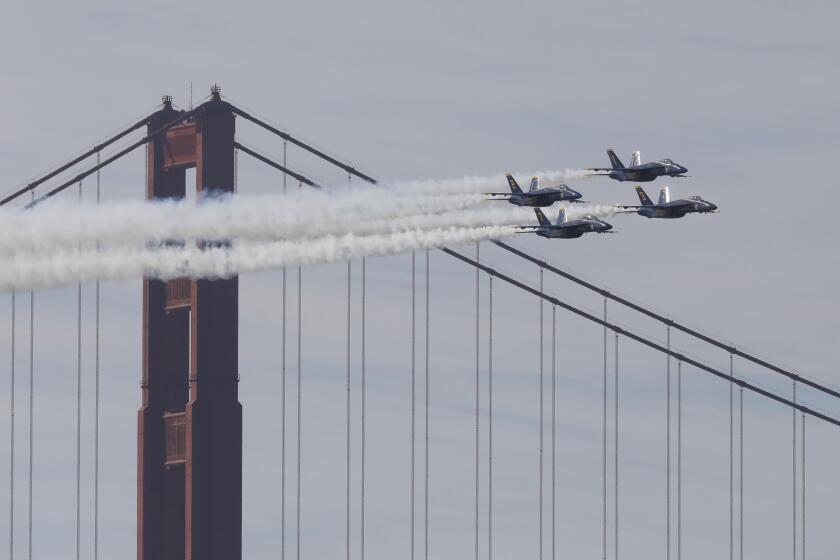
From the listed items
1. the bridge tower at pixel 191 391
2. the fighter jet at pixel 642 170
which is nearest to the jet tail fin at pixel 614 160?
the fighter jet at pixel 642 170

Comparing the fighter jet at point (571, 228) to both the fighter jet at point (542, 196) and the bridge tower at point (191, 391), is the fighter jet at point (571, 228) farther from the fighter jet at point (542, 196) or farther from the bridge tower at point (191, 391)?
the bridge tower at point (191, 391)

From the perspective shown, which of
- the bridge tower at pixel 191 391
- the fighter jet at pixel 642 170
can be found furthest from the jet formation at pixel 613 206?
the bridge tower at pixel 191 391

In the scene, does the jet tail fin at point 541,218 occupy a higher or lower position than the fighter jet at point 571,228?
higher

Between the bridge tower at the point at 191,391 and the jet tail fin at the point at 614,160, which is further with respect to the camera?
the jet tail fin at the point at 614,160

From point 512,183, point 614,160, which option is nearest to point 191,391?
point 512,183

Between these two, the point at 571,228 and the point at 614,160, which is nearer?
the point at 571,228

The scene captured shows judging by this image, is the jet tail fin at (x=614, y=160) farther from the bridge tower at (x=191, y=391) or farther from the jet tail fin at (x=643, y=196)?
the bridge tower at (x=191, y=391)

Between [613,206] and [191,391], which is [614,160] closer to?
[613,206]
